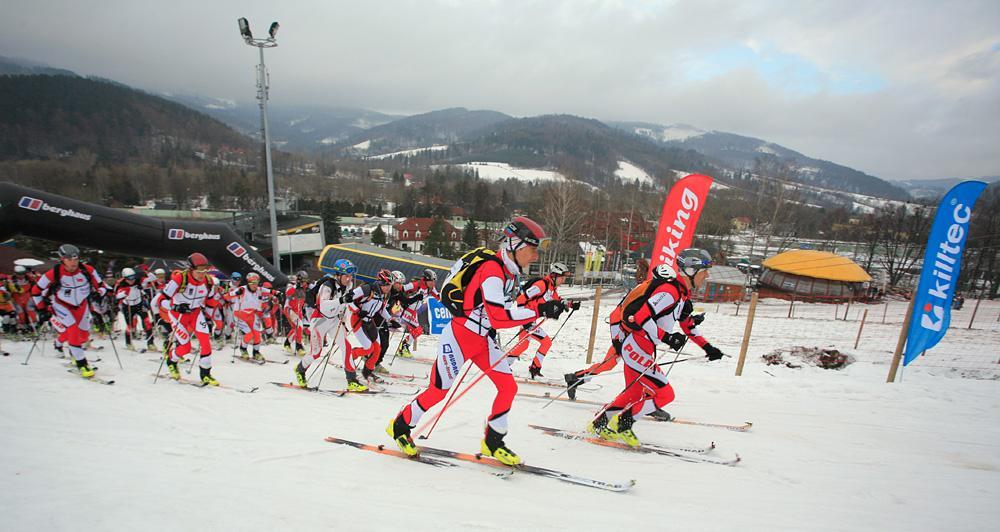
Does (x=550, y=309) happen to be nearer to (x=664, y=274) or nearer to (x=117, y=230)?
(x=664, y=274)

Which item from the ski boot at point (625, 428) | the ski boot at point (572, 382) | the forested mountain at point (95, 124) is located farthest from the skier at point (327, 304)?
the forested mountain at point (95, 124)

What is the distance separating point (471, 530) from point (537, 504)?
2.12ft

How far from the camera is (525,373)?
8.93 metres

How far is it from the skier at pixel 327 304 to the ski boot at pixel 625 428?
4335mm

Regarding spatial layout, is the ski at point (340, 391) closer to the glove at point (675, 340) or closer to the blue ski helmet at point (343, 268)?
the blue ski helmet at point (343, 268)

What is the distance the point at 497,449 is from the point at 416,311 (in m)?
5.78

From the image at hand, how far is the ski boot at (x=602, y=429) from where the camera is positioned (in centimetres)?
484

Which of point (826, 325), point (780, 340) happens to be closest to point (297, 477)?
point (780, 340)

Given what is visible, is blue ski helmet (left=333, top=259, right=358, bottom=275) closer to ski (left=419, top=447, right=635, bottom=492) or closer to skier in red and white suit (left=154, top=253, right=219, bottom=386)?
skier in red and white suit (left=154, top=253, right=219, bottom=386)

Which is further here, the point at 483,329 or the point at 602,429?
the point at 602,429

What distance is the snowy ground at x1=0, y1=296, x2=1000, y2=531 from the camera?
2.88 m

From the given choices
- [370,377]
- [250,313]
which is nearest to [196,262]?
[250,313]

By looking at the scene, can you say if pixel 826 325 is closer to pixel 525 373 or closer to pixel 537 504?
pixel 525 373

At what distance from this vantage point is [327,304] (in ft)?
23.8
